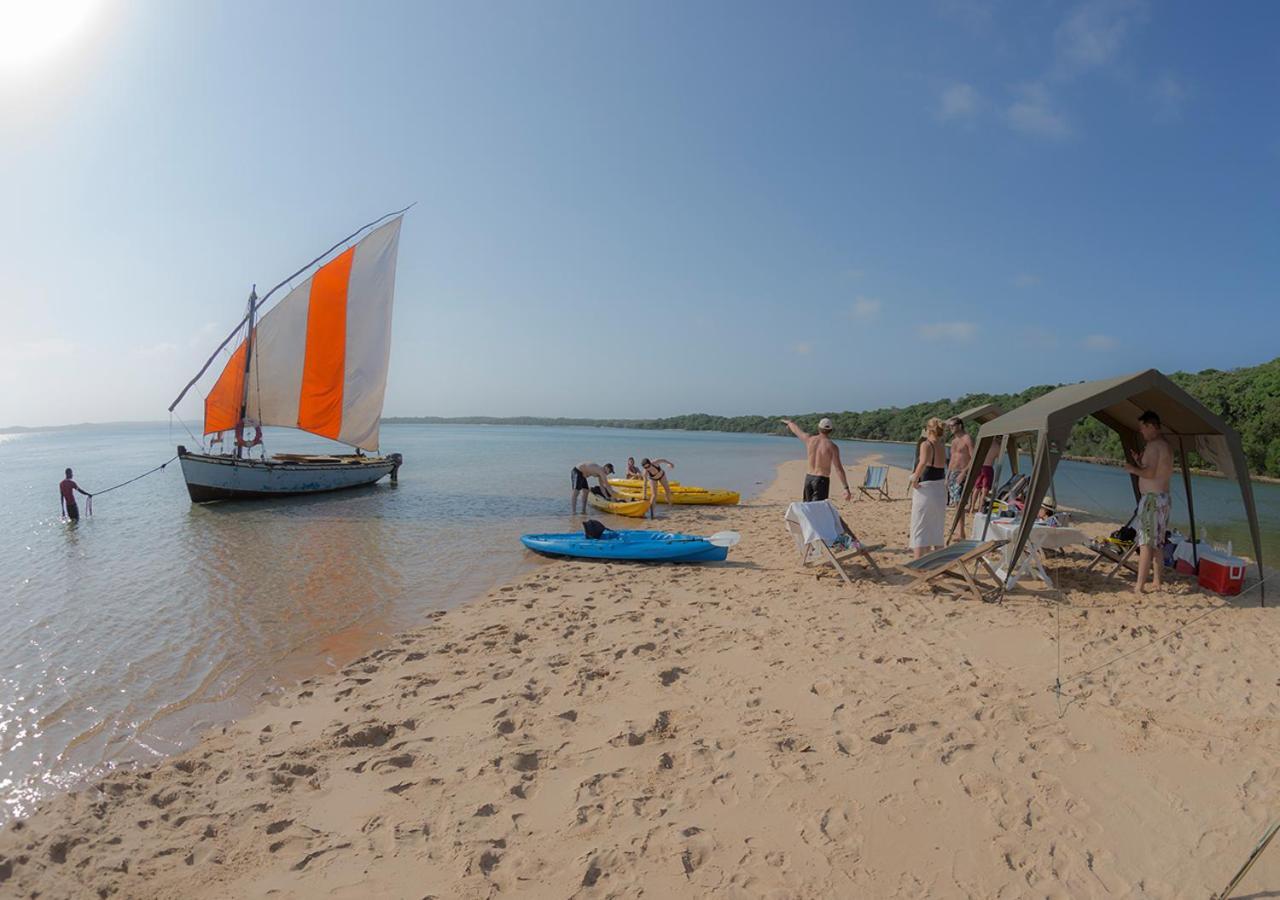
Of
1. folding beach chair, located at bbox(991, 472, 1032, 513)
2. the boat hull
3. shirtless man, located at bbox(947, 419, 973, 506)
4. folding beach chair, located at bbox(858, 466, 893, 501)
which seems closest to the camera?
folding beach chair, located at bbox(991, 472, 1032, 513)

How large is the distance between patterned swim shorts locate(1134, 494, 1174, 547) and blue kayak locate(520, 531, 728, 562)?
4774mm

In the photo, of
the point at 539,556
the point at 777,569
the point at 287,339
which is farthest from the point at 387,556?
the point at 287,339

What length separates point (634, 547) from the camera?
9.29m

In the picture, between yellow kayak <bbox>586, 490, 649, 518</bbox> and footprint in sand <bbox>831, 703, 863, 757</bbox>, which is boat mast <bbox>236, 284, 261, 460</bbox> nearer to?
yellow kayak <bbox>586, 490, 649, 518</bbox>

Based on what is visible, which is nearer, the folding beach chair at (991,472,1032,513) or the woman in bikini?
the woman in bikini

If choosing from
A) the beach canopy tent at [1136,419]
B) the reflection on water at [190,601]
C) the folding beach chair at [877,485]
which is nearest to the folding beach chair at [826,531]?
the beach canopy tent at [1136,419]

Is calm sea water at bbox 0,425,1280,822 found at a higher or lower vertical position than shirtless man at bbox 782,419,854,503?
lower

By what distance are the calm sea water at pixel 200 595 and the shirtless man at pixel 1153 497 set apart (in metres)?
5.58

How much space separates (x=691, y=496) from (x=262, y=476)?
13.4m

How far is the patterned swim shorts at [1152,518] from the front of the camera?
6.77 metres

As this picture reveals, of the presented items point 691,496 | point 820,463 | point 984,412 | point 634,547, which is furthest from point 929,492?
point 691,496

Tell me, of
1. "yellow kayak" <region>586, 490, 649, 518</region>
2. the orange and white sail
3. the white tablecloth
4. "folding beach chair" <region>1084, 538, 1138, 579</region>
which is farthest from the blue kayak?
the orange and white sail

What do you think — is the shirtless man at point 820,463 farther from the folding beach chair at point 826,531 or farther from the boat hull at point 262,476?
the boat hull at point 262,476

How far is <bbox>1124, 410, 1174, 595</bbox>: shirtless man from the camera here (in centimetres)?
674
